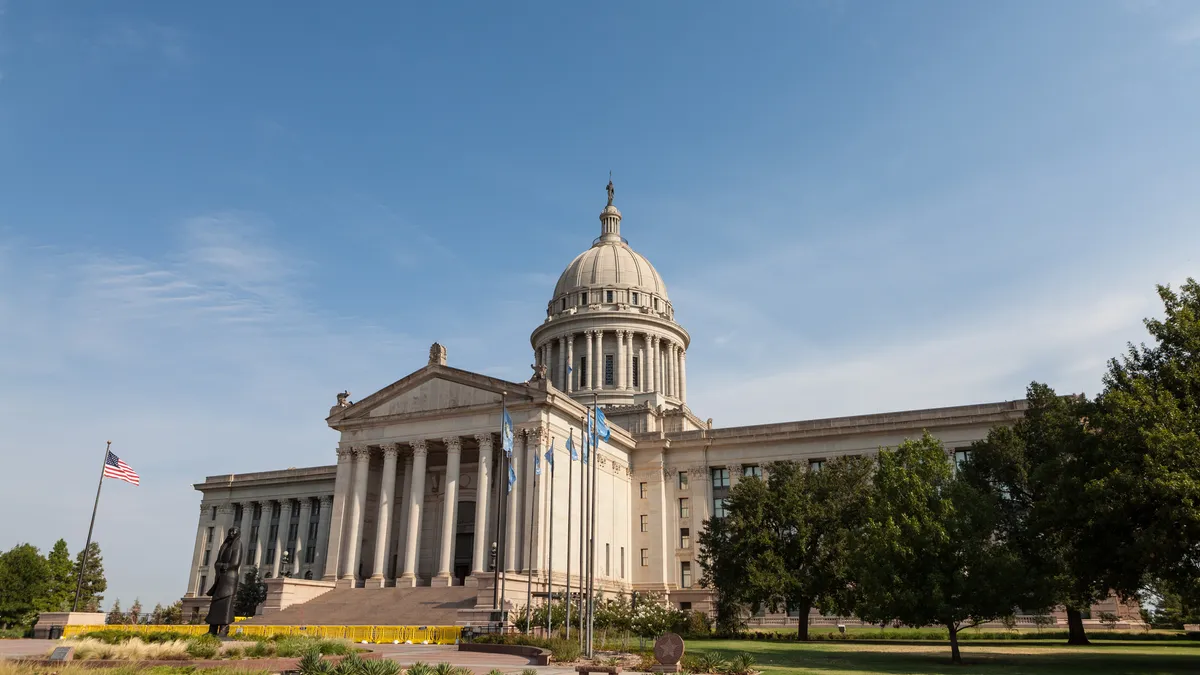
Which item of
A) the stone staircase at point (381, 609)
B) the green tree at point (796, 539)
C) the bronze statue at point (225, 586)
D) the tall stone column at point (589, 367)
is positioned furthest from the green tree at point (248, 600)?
the green tree at point (796, 539)

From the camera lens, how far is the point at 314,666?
1930 cm

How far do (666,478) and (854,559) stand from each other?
116 feet

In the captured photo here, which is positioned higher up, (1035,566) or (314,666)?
(1035,566)

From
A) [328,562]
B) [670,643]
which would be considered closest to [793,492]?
[670,643]

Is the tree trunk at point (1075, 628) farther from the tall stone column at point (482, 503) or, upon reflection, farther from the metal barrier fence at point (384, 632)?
the tall stone column at point (482, 503)

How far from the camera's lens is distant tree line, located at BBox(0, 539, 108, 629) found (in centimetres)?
6875

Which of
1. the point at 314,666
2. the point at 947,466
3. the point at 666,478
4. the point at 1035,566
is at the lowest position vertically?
the point at 314,666

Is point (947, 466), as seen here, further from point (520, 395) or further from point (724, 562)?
point (520, 395)

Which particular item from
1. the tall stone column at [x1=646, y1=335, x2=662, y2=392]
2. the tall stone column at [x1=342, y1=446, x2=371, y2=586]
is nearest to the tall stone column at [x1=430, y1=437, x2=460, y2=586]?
the tall stone column at [x1=342, y1=446, x2=371, y2=586]

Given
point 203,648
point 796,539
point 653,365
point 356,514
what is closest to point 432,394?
point 356,514

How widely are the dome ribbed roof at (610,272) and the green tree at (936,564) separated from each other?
58938 millimetres

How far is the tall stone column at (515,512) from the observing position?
184 feet

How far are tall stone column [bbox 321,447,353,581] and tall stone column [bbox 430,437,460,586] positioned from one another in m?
7.91

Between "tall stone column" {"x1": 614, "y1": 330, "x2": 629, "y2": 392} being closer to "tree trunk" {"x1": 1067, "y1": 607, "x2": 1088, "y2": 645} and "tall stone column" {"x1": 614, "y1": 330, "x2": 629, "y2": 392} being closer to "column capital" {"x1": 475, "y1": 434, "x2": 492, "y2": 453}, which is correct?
"column capital" {"x1": 475, "y1": 434, "x2": 492, "y2": 453}
